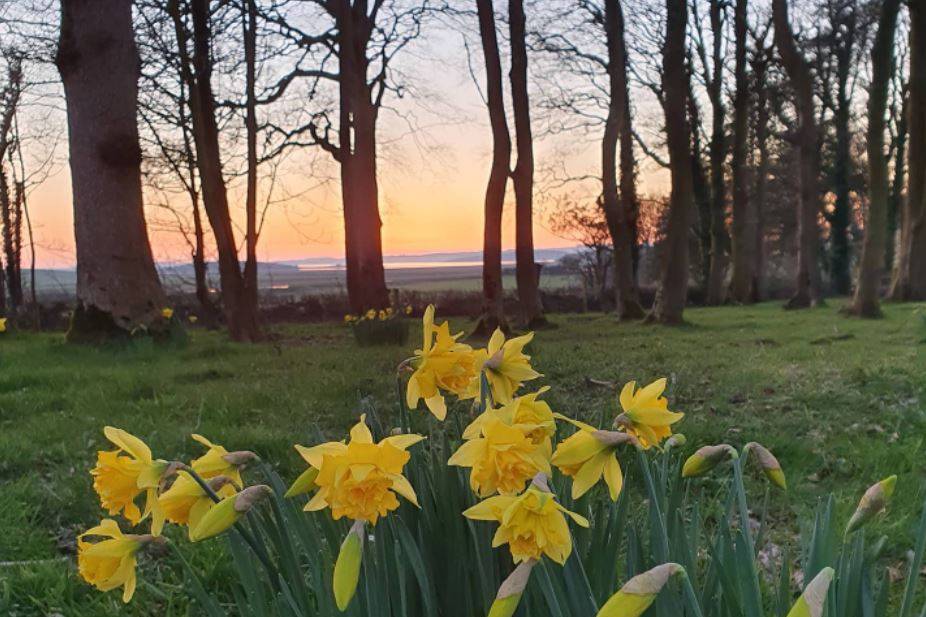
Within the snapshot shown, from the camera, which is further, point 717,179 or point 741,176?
point 717,179

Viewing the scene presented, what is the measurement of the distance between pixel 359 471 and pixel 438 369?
35 cm

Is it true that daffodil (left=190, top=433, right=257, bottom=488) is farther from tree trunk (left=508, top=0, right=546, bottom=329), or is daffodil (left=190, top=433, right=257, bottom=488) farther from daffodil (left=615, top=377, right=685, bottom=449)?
tree trunk (left=508, top=0, right=546, bottom=329)

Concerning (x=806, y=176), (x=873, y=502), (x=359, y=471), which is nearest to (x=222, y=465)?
(x=359, y=471)

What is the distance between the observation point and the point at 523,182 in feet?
42.0

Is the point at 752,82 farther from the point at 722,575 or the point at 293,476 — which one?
the point at 722,575

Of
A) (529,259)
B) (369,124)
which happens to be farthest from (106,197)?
(529,259)

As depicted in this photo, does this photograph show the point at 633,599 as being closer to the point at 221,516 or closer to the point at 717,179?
the point at 221,516

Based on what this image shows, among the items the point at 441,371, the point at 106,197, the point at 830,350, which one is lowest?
the point at 830,350

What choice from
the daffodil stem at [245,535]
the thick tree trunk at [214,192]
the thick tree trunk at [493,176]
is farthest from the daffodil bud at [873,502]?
the thick tree trunk at [214,192]

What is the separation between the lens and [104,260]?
290 inches

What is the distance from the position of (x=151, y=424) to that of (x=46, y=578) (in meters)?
1.95

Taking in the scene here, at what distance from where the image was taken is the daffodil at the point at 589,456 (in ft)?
2.89

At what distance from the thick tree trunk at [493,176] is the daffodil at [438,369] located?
8725 millimetres

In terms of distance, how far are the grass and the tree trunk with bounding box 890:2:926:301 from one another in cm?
544
